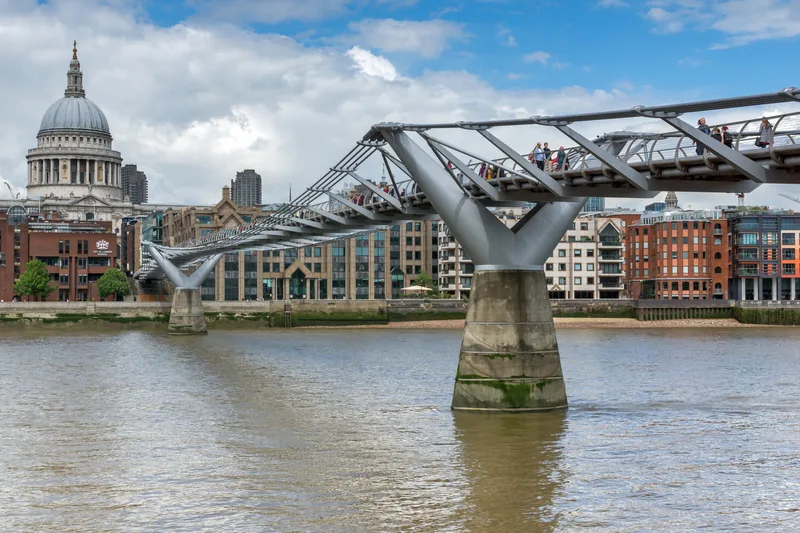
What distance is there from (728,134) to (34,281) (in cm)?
11458

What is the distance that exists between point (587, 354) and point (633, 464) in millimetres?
41209

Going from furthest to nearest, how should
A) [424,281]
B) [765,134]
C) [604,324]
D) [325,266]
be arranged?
[325,266] → [424,281] → [604,324] → [765,134]

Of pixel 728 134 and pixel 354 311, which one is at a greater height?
pixel 728 134

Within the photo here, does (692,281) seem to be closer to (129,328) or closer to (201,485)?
(129,328)

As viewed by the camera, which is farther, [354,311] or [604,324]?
[354,311]

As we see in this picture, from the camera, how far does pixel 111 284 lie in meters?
139

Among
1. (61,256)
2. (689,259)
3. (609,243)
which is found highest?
(609,243)

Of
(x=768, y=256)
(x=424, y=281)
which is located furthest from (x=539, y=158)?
(x=768, y=256)

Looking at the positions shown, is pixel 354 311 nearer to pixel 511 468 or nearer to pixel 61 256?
pixel 61 256

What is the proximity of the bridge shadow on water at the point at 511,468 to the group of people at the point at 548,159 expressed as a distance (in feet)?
23.1

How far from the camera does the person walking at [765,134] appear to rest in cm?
2358

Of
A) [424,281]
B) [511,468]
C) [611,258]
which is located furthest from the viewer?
[611,258]

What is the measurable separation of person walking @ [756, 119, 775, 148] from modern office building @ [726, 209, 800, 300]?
112 metres

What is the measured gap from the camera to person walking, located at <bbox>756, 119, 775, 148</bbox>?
77.3ft
